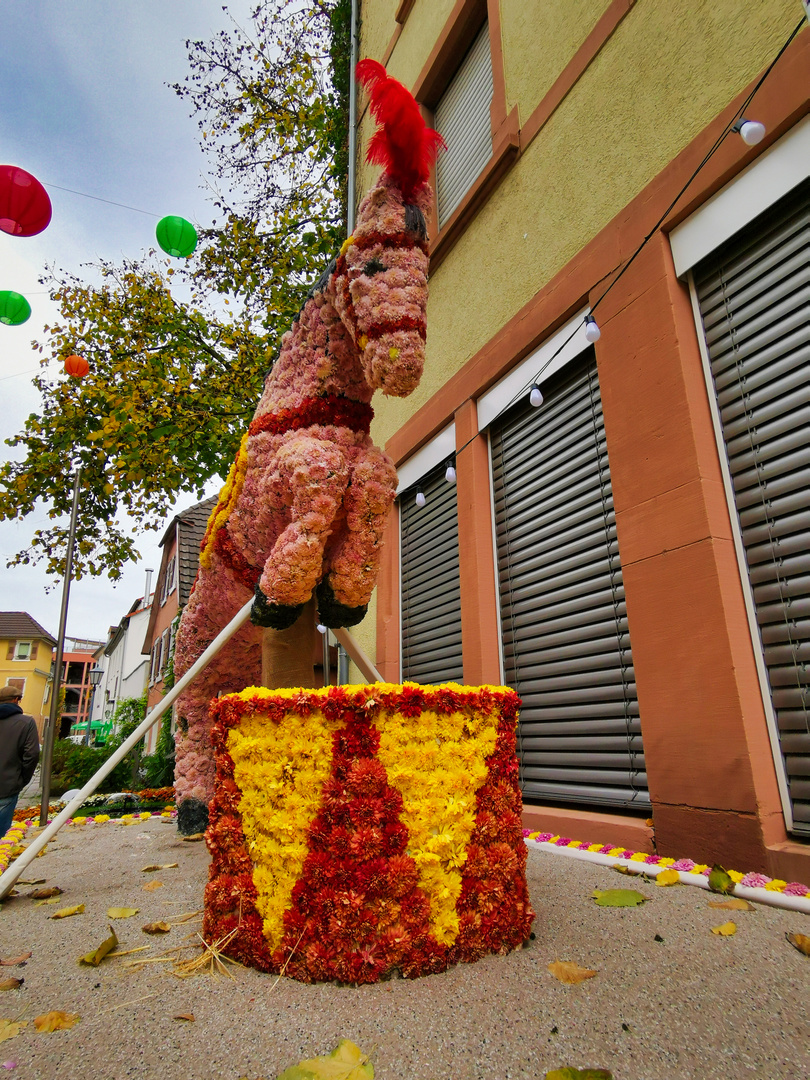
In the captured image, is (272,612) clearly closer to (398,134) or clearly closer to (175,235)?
(398,134)

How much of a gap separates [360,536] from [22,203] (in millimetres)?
3162

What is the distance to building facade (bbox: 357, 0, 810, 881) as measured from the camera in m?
2.56

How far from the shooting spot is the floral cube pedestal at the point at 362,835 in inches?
67.6

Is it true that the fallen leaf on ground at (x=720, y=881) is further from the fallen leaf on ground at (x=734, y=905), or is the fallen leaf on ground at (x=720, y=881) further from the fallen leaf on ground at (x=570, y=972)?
the fallen leaf on ground at (x=570, y=972)

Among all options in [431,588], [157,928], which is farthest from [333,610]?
[431,588]

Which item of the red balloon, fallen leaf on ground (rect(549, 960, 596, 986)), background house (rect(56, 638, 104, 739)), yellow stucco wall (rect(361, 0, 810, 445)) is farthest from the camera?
background house (rect(56, 638, 104, 739))

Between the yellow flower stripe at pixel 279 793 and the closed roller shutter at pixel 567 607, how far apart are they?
193cm

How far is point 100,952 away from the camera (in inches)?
75.9

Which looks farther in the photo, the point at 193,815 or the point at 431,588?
the point at 431,588

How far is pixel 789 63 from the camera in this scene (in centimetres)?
257

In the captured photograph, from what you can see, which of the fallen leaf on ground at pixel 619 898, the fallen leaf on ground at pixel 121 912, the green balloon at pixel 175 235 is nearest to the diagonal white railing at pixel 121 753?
the fallen leaf on ground at pixel 121 912

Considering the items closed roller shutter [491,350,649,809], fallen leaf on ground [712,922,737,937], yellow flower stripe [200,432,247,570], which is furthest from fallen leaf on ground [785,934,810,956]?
yellow flower stripe [200,432,247,570]

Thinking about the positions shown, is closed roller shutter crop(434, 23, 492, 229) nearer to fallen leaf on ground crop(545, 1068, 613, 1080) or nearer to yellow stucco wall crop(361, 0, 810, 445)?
yellow stucco wall crop(361, 0, 810, 445)

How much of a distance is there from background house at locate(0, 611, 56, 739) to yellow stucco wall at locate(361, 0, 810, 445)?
38.4m
